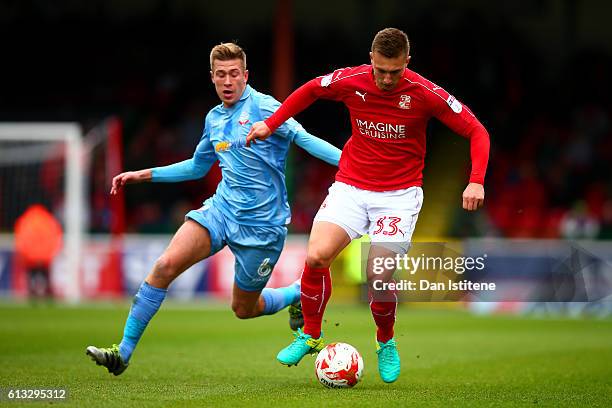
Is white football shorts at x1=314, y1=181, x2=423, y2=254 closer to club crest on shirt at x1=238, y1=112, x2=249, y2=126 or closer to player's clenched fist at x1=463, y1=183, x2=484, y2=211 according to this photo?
player's clenched fist at x1=463, y1=183, x2=484, y2=211

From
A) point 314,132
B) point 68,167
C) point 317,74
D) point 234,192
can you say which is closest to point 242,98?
point 234,192

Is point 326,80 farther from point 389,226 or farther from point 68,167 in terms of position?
point 68,167

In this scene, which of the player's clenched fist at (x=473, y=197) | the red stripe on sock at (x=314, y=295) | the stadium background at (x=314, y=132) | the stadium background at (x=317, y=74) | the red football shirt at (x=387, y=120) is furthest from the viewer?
the stadium background at (x=317, y=74)

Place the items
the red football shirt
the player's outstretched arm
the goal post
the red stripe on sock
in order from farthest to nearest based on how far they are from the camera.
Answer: the goal post, the player's outstretched arm, the red stripe on sock, the red football shirt

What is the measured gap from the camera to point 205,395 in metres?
6.32

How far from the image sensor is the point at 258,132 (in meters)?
6.76

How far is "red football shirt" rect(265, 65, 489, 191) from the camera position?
Answer: 6.73 m

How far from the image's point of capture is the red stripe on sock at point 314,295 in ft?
22.9

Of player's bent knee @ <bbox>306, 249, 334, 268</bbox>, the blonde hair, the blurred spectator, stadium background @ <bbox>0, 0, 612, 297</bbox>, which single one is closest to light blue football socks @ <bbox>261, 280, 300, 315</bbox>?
player's bent knee @ <bbox>306, 249, 334, 268</bbox>

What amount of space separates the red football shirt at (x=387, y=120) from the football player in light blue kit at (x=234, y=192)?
0.53 metres

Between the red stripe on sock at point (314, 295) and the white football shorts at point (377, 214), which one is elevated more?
the white football shorts at point (377, 214)

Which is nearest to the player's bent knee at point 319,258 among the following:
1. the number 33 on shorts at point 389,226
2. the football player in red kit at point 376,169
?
the football player in red kit at point 376,169

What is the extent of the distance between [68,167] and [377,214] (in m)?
12.3

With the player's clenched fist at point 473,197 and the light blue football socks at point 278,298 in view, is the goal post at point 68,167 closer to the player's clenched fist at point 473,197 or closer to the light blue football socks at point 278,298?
the light blue football socks at point 278,298
